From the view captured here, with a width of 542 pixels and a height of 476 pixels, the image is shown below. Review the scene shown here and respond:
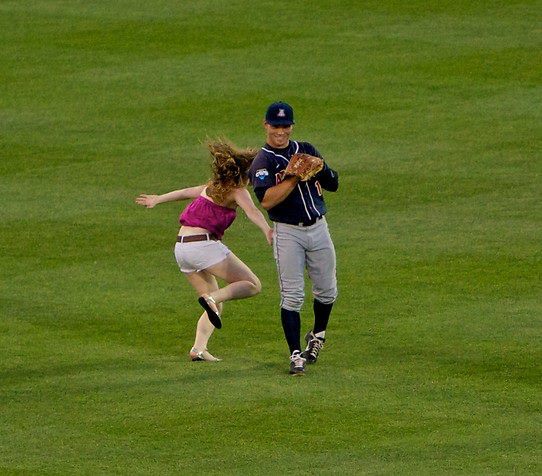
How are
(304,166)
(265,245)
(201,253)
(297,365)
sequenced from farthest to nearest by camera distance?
(265,245) < (201,253) < (297,365) < (304,166)

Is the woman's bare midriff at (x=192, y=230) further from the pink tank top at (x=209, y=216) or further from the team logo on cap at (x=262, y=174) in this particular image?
the team logo on cap at (x=262, y=174)

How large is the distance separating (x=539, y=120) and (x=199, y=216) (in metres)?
8.89

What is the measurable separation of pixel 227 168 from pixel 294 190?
2.28ft

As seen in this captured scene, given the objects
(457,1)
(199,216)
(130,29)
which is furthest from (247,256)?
(457,1)

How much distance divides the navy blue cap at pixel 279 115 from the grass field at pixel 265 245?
188cm

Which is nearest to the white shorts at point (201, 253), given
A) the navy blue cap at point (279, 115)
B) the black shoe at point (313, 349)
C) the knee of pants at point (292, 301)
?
the knee of pants at point (292, 301)

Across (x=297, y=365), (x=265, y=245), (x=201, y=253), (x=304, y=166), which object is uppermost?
(x=304, y=166)

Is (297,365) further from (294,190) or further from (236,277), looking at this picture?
(294,190)

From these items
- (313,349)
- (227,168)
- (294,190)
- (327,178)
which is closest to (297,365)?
(313,349)

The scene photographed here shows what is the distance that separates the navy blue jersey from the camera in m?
10.9

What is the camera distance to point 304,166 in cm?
1066

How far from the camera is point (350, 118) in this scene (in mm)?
19766

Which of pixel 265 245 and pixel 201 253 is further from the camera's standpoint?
pixel 265 245

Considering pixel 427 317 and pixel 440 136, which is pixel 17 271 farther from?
pixel 440 136
